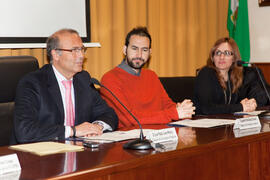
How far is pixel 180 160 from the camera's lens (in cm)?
174

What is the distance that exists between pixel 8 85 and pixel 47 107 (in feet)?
0.91

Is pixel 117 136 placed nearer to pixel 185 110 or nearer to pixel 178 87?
pixel 185 110

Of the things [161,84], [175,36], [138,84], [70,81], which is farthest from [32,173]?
[175,36]

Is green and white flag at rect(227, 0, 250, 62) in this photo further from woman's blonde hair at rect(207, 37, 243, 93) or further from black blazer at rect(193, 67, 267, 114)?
woman's blonde hair at rect(207, 37, 243, 93)

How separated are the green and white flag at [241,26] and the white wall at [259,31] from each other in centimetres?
16

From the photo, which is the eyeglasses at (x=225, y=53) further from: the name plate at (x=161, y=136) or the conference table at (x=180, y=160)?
the name plate at (x=161, y=136)

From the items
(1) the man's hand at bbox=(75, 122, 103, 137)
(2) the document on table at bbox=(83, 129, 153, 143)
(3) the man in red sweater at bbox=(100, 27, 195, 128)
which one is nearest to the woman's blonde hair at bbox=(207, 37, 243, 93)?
(3) the man in red sweater at bbox=(100, 27, 195, 128)

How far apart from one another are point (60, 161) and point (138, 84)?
1.58 m

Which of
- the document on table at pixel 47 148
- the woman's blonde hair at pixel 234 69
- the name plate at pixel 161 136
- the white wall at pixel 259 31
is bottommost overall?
the document on table at pixel 47 148

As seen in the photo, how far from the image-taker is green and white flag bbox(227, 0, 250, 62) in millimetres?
4961

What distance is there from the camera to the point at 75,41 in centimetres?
257

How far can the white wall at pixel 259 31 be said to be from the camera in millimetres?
4965

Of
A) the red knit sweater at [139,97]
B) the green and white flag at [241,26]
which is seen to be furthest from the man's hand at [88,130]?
the green and white flag at [241,26]

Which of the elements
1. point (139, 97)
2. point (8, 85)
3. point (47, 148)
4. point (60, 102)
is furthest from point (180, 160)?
point (139, 97)
